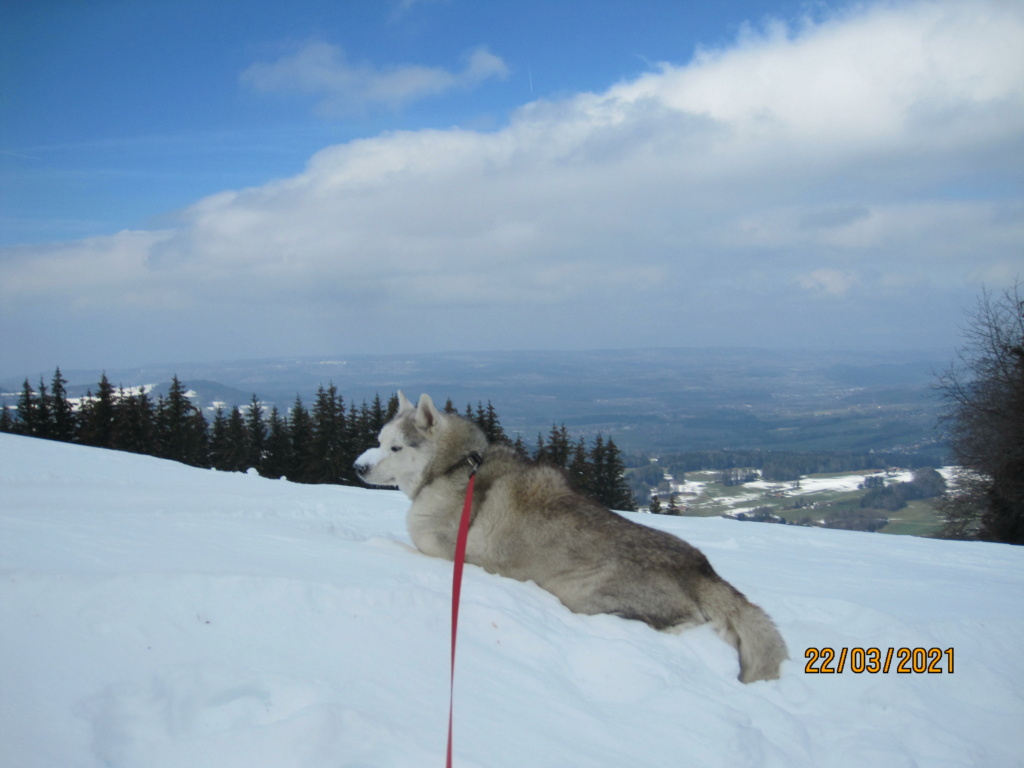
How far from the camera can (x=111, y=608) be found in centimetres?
342

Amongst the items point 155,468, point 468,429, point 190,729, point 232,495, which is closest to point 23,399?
point 155,468

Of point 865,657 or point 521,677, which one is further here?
point 865,657

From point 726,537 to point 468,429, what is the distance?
23.2 ft

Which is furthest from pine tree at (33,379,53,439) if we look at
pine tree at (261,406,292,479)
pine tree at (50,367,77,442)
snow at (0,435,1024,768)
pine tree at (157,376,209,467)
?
snow at (0,435,1024,768)

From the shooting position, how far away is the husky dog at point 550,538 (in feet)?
18.3

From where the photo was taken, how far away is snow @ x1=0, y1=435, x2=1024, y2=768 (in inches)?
108

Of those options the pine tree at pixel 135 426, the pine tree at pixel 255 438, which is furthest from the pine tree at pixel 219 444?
the pine tree at pixel 135 426

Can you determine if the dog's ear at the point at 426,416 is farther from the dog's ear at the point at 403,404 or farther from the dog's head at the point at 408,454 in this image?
the dog's ear at the point at 403,404

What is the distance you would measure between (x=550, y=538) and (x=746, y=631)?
6.58 feet


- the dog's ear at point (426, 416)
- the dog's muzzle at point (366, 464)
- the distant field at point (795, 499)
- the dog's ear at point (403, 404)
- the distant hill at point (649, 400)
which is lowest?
the distant field at point (795, 499)

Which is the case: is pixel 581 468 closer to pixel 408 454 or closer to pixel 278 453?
pixel 278 453

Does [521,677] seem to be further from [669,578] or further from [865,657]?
[865,657]

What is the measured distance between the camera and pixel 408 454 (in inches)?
305

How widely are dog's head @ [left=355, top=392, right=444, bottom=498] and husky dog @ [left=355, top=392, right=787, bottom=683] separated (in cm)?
1
